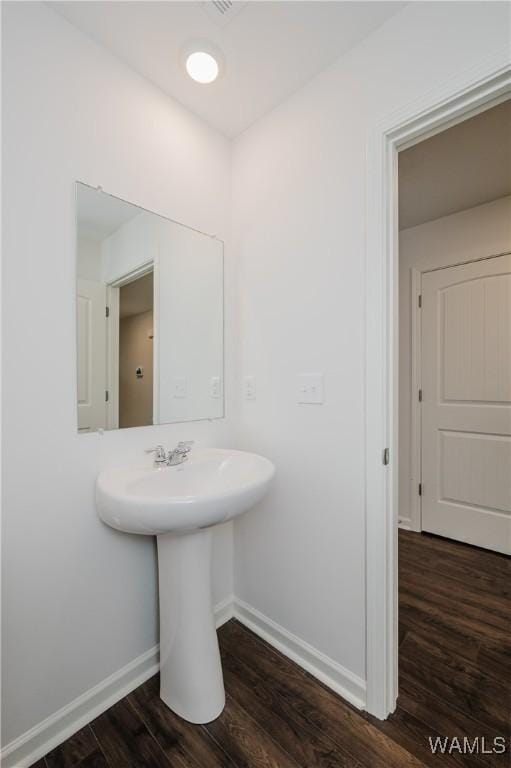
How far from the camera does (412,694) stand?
126 cm

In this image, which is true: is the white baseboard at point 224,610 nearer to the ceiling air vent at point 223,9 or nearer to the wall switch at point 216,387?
the wall switch at point 216,387

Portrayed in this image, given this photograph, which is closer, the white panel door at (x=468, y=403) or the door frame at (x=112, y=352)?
the door frame at (x=112, y=352)

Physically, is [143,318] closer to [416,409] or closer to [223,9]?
[223,9]

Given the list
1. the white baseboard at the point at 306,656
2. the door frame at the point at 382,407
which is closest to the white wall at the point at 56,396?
the white baseboard at the point at 306,656

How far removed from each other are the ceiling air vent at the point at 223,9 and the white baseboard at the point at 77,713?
2.35m

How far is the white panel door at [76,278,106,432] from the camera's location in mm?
1194

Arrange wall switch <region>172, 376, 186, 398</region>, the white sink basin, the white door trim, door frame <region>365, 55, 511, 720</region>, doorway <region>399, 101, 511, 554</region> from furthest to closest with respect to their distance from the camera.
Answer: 1. the white door trim
2. doorway <region>399, 101, 511, 554</region>
3. wall switch <region>172, 376, 186, 398</region>
4. door frame <region>365, 55, 511, 720</region>
5. the white sink basin

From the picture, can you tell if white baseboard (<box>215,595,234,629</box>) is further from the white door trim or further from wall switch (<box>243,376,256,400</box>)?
the white door trim

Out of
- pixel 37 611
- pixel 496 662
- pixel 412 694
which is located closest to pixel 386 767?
pixel 412 694

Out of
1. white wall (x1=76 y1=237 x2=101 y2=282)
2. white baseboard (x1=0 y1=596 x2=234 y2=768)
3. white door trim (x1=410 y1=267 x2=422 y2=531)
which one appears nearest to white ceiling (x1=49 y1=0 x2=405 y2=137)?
white wall (x1=76 y1=237 x2=101 y2=282)

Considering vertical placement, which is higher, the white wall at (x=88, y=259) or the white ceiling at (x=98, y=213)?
the white ceiling at (x=98, y=213)

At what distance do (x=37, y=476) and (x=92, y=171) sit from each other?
109 cm

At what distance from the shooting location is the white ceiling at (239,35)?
3.66ft

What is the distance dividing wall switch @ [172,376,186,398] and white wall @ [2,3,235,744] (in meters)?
0.24
